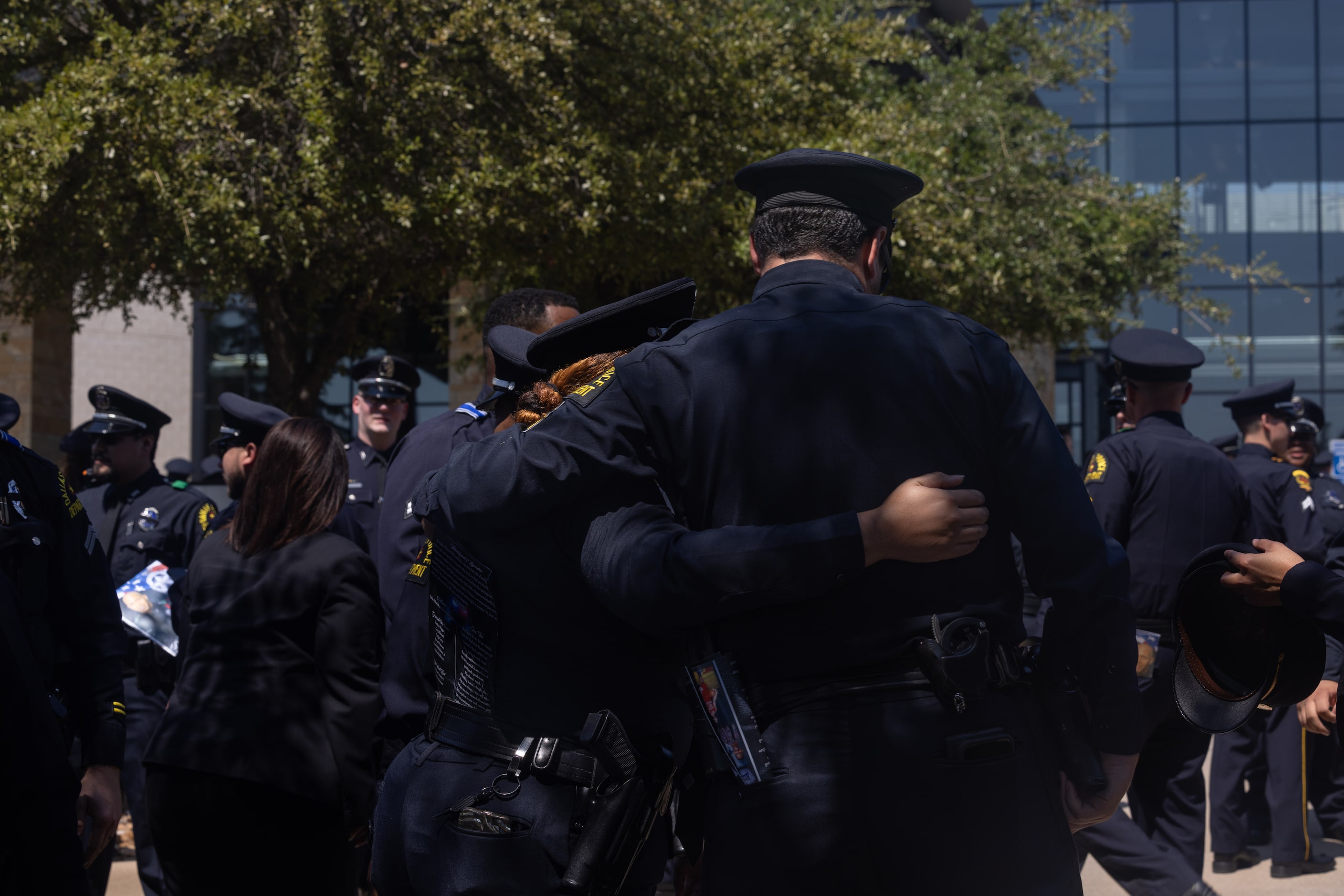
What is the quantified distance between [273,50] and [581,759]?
28.8ft

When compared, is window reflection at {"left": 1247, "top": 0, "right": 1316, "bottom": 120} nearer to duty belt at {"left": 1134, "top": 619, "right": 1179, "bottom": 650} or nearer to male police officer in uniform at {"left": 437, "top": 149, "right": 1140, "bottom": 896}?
duty belt at {"left": 1134, "top": 619, "right": 1179, "bottom": 650}

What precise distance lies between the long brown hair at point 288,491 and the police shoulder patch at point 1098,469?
3010mm

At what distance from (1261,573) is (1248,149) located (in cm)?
2627

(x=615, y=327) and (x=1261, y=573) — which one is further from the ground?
(x=615, y=327)

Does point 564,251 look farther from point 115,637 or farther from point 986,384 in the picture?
point 986,384

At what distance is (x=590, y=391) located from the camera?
2203mm

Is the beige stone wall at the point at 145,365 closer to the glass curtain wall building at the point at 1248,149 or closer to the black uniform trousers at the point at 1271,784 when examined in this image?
the glass curtain wall building at the point at 1248,149

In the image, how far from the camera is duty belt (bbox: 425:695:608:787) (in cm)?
224

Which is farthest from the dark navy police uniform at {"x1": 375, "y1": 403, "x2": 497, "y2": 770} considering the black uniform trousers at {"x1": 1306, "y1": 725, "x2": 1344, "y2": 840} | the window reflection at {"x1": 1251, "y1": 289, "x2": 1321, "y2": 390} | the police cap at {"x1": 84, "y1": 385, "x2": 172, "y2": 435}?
the window reflection at {"x1": 1251, "y1": 289, "x2": 1321, "y2": 390}

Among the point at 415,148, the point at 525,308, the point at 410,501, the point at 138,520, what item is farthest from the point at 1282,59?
the point at 410,501

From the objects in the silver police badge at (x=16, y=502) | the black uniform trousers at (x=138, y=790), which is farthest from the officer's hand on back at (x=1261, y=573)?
the black uniform trousers at (x=138, y=790)

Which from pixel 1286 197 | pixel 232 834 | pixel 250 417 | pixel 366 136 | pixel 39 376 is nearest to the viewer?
pixel 232 834

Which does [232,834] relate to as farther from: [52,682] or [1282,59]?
[1282,59]

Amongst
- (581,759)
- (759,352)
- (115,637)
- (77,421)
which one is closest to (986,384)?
(759,352)
